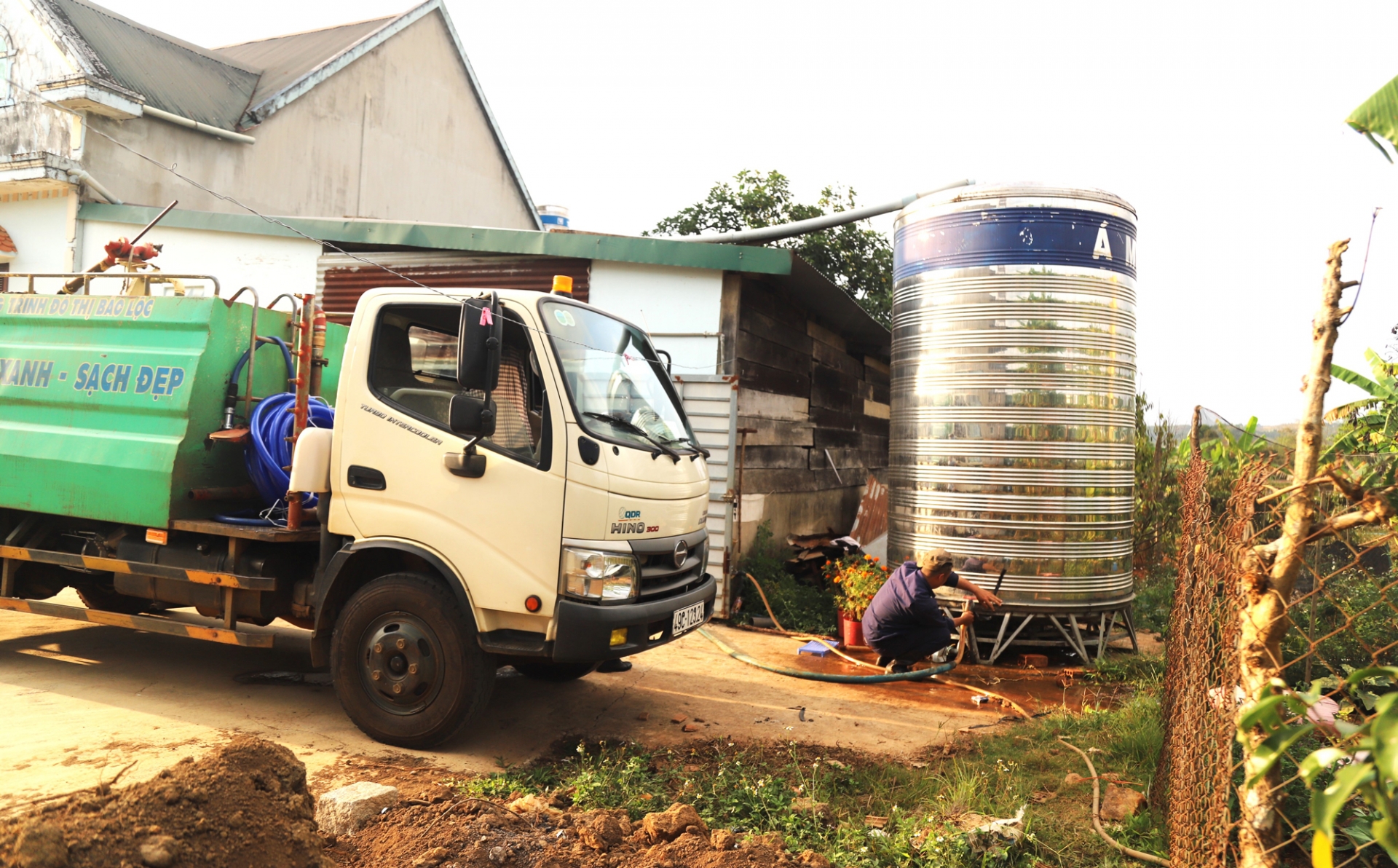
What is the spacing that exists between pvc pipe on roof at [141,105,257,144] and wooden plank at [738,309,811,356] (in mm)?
9439

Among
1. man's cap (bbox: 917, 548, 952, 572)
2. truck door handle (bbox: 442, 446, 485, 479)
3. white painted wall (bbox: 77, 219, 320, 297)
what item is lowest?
man's cap (bbox: 917, 548, 952, 572)

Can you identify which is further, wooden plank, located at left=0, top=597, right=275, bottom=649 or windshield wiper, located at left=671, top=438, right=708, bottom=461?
windshield wiper, located at left=671, top=438, right=708, bottom=461

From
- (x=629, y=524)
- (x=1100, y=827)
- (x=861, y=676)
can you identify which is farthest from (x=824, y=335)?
(x=1100, y=827)

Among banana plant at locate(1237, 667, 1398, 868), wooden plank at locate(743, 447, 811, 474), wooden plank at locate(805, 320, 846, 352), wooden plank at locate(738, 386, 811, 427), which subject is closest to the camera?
banana plant at locate(1237, 667, 1398, 868)

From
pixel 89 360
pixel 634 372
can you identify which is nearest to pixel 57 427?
pixel 89 360

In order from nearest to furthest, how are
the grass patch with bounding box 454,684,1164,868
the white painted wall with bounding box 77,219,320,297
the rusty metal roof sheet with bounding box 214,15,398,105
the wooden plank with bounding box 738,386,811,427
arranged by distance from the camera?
the grass patch with bounding box 454,684,1164,868 → the wooden plank with bounding box 738,386,811,427 → the white painted wall with bounding box 77,219,320,297 → the rusty metal roof sheet with bounding box 214,15,398,105

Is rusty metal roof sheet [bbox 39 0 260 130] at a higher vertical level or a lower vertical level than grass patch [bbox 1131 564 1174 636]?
higher

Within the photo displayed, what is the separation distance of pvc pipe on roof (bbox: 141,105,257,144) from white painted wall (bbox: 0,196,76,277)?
71.5 inches

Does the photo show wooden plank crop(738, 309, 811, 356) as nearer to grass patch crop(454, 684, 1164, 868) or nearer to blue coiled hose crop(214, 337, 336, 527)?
blue coiled hose crop(214, 337, 336, 527)

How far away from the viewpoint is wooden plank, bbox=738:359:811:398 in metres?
9.54

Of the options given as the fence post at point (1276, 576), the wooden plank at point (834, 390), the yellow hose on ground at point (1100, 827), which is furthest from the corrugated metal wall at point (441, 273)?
the fence post at point (1276, 576)

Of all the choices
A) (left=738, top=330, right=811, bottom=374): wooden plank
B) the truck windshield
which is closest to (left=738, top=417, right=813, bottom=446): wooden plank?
(left=738, top=330, right=811, bottom=374): wooden plank

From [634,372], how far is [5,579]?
441 centimetres

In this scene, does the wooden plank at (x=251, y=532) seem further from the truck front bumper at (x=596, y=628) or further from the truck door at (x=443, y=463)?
the truck front bumper at (x=596, y=628)
